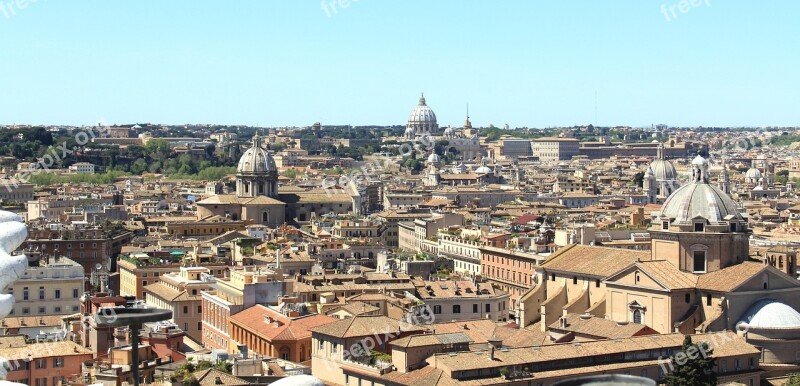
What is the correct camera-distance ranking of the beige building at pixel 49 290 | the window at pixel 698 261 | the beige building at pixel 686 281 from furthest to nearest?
1. the beige building at pixel 49 290
2. the window at pixel 698 261
3. the beige building at pixel 686 281

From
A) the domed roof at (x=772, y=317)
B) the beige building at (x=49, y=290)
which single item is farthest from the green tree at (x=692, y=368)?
the beige building at (x=49, y=290)

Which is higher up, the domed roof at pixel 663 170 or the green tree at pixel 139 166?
the domed roof at pixel 663 170

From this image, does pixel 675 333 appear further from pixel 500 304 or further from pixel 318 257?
pixel 318 257

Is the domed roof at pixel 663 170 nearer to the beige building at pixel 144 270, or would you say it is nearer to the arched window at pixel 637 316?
the beige building at pixel 144 270

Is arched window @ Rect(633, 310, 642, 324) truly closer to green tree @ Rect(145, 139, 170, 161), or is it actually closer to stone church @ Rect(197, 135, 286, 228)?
stone church @ Rect(197, 135, 286, 228)

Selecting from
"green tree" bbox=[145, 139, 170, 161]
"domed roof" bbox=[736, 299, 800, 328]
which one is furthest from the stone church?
"green tree" bbox=[145, 139, 170, 161]

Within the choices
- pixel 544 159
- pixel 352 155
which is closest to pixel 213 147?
pixel 352 155

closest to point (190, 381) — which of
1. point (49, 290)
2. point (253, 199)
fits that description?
point (49, 290)
